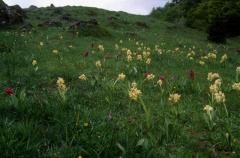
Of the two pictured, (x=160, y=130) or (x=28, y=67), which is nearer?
(x=160, y=130)

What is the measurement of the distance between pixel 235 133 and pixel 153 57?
10517 mm

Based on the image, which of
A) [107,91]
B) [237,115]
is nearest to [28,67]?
[107,91]

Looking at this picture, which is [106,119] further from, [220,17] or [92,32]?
[220,17]

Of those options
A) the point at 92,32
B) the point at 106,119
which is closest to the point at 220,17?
the point at 92,32

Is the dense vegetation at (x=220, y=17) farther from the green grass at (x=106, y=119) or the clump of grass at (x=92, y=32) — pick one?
the green grass at (x=106, y=119)

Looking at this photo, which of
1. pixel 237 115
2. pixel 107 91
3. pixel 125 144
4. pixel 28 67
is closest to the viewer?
pixel 125 144

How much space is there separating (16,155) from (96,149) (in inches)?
45.3

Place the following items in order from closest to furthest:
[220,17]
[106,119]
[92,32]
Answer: [106,119]
[92,32]
[220,17]

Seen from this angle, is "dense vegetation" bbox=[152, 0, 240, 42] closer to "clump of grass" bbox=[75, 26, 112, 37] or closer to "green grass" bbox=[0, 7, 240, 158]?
"clump of grass" bbox=[75, 26, 112, 37]

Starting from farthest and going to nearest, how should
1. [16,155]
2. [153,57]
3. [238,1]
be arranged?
[238,1]
[153,57]
[16,155]

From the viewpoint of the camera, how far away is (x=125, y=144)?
20.6 feet

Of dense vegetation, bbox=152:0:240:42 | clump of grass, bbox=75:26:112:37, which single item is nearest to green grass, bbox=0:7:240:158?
clump of grass, bbox=75:26:112:37

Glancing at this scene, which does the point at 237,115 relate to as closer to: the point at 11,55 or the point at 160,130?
the point at 160,130

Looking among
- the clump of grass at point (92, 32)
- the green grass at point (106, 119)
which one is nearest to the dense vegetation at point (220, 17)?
the clump of grass at point (92, 32)
